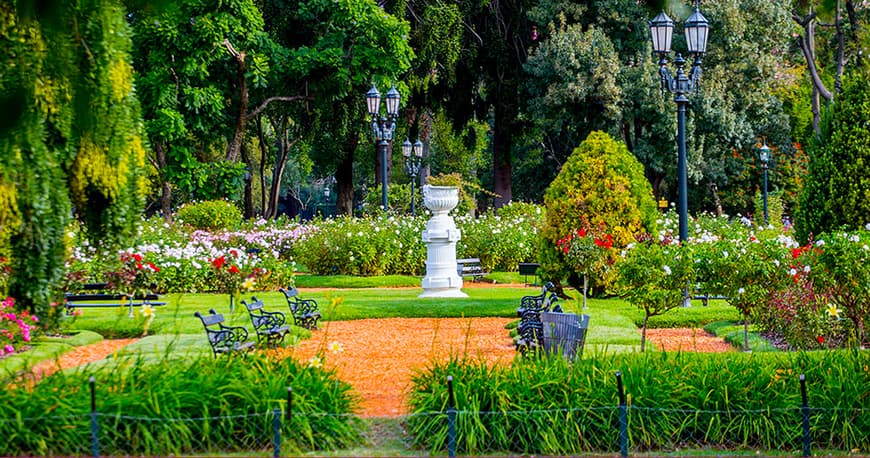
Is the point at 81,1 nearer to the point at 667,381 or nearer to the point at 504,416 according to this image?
the point at 504,416

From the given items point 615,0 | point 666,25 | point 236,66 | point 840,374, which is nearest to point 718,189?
point 615,0

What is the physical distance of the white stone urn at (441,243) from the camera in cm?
1794

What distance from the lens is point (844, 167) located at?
46.6ft

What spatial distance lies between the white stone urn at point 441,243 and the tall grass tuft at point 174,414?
1042cm

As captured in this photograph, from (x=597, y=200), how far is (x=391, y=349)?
567cm

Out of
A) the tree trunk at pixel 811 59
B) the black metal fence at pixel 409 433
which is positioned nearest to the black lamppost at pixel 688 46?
the black metal fence at pixel 409 433

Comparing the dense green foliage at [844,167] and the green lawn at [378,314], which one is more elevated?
the dense green foliage at [844,167]

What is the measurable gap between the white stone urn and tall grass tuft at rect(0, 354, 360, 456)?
10.4 meters

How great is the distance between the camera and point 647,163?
108ft

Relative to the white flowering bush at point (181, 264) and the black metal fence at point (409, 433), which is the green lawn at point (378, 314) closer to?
the white flowering bush at point (181, 264)

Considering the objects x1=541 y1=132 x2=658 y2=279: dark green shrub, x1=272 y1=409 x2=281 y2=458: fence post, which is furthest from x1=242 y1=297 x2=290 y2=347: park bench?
x1=541 y1=132 x2=658 y2=279: dark green shrub

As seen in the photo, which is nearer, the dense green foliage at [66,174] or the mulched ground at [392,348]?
the dense green foliage at [66,174]

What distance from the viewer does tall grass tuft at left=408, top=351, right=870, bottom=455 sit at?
7.14m

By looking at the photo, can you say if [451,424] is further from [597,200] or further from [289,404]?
[597,200]
